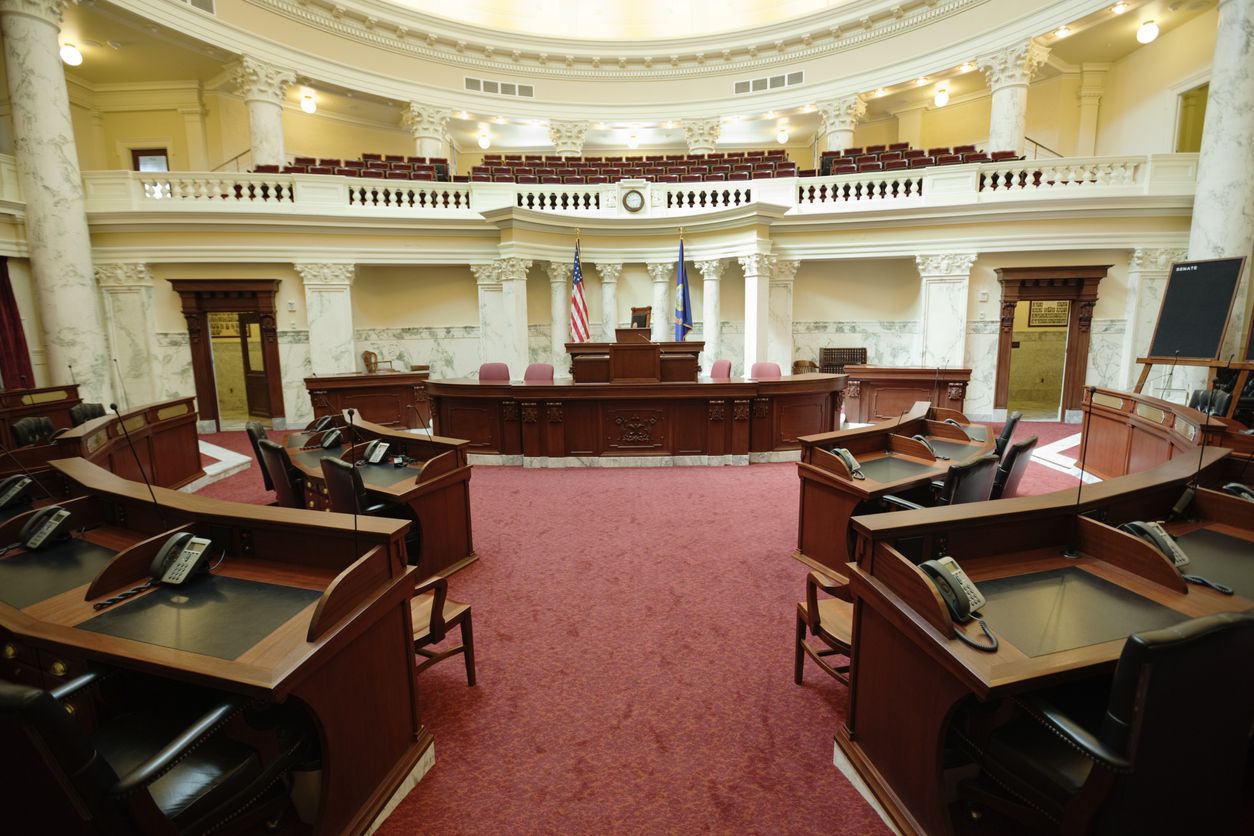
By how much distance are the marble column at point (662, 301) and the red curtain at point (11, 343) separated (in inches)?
410

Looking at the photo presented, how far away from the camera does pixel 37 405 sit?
5859 millimetres

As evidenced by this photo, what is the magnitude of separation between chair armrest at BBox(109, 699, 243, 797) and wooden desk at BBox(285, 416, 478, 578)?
2.15 meters

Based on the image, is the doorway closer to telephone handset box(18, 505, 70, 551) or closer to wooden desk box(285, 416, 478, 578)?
wooden desk box(285, 416, 478, 578)

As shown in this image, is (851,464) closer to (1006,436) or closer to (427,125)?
(1006,436)

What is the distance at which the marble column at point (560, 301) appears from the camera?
11668 mm

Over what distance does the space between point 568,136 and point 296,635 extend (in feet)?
53.9

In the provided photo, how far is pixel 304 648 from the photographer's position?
1.72 m

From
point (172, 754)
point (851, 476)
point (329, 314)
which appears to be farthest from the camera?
point (329, 314)

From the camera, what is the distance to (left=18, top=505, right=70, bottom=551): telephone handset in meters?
2.58

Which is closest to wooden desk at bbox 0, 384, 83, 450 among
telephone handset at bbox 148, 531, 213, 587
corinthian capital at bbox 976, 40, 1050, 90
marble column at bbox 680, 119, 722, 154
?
telephone handset at bbox 148, 531, 213, 587

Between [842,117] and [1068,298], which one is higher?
[842,117]

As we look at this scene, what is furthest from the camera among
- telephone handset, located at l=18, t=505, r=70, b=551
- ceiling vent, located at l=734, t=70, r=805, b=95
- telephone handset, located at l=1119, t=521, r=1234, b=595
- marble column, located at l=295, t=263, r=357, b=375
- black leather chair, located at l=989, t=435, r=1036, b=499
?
ceiling vent, located at l=734, t=70, r=805, b=95

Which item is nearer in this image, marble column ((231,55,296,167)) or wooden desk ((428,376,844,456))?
wooden desk ((428,376,844,456))

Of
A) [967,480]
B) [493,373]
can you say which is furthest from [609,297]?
[967,480]
